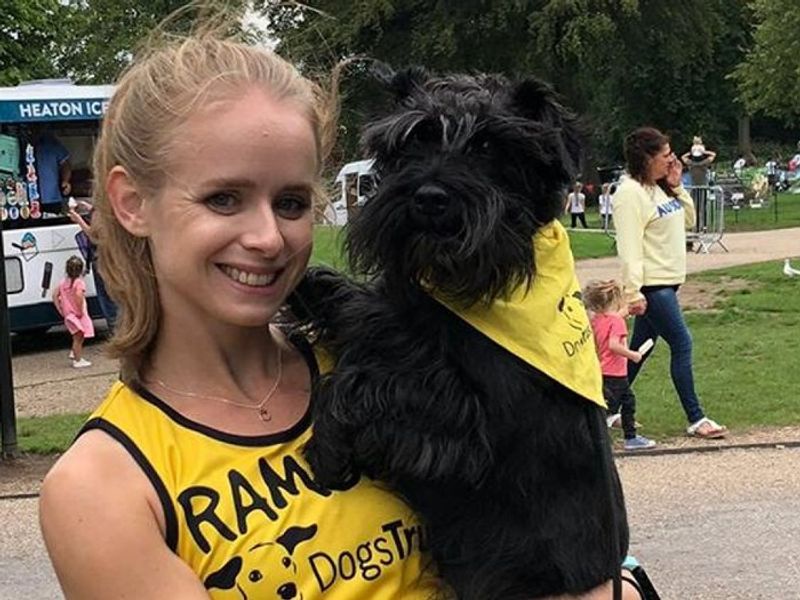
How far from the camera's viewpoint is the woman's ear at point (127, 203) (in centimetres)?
188

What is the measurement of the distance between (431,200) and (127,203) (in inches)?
20.9

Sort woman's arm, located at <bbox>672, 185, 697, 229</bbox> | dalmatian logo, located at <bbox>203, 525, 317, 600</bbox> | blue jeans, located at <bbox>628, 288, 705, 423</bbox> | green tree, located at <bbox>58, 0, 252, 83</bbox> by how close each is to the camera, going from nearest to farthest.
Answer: dalmatian logo, located at <bbox>203, 525, 317, 600</bbox>
blue jeans, located at <bbox>628, 288, 705, 423</bbox>
woman's arm, located at <bbox>672, 185, 697, 229</bbox>
green tree, located at <bbox>58, 0, 252, 83</bbox>

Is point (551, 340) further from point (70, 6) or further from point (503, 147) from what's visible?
point (70, 6)

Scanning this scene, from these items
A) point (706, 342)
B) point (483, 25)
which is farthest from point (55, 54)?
point (706, 342)

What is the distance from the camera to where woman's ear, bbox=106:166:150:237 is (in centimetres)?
188

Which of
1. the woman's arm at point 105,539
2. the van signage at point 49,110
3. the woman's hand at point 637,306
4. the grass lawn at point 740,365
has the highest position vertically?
the van signage at point 49,110

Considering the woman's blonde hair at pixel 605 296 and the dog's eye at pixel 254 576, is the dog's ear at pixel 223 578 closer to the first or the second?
the dog's eye at pixel 254 576

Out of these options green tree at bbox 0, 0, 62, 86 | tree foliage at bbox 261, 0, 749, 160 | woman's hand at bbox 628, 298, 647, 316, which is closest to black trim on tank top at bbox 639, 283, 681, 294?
woman's hand at bbox 628, 298, 647, 316

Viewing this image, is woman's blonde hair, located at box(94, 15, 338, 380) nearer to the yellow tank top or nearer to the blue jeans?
the yellow tank top

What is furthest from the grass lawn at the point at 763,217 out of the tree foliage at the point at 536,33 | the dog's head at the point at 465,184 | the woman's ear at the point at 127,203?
the woman's ear at the point at 127,203

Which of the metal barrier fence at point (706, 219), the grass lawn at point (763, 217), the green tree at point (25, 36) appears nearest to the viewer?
the metal barrier fence at point (706, 219)

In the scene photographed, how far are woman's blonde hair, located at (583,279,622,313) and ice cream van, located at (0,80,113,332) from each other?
761 centimetres

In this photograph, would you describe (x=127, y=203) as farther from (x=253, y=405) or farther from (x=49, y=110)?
(x=49, y=110)

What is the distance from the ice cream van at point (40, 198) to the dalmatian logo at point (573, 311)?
1217 centimetres
